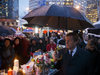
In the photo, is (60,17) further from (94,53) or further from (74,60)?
(94,53)

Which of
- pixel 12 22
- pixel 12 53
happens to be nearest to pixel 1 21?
pixel 12 22

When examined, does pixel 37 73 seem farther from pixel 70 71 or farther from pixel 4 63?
pixel 4 63

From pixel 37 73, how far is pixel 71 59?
0.99 meters

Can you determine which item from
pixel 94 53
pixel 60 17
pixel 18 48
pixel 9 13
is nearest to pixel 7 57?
pixel 18 48

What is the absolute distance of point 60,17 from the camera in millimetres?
A: 3447

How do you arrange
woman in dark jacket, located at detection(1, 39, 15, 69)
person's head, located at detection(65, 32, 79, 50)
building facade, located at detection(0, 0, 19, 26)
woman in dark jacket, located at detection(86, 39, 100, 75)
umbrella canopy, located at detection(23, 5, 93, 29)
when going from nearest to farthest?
umbrella canopy, located at detection(23, 5, 93, 29), person's head, located at detection(65, 32, 79, 50), woman in dark jacket, located at detection(86, 39, 100, 75), woman in dark jacket, located at detection(1, 39, 15, 69), building facade, located at detection(0, 0, 19, 26)

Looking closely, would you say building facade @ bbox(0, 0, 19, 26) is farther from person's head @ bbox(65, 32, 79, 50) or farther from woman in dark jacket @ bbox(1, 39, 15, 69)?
person's head @ bbox(65, 32, 79, 50)

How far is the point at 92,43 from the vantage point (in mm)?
3609

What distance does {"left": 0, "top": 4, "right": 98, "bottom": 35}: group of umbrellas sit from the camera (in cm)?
196

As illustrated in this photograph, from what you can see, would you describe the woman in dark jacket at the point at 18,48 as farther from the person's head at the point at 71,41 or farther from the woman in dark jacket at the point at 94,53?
the person's head at the point at 71,41

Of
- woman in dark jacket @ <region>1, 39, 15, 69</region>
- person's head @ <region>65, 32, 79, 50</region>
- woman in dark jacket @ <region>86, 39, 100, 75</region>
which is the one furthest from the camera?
woman in dark jacket @ <region>1, 39, 15, 69</region>

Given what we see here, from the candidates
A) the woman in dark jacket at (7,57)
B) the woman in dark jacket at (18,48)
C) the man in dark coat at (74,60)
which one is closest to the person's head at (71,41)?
the man in dark coat at (74,60)

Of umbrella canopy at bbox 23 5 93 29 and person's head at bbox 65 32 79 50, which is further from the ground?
umbrella canopy at bbox 23 5 93 29

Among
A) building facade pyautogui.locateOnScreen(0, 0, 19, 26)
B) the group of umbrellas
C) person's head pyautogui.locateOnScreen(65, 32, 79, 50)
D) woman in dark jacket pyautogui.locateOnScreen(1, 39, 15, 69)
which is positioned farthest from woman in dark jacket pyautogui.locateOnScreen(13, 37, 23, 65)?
building facade pyautogui.locateOnScreen(0, 0, 19, 26)
